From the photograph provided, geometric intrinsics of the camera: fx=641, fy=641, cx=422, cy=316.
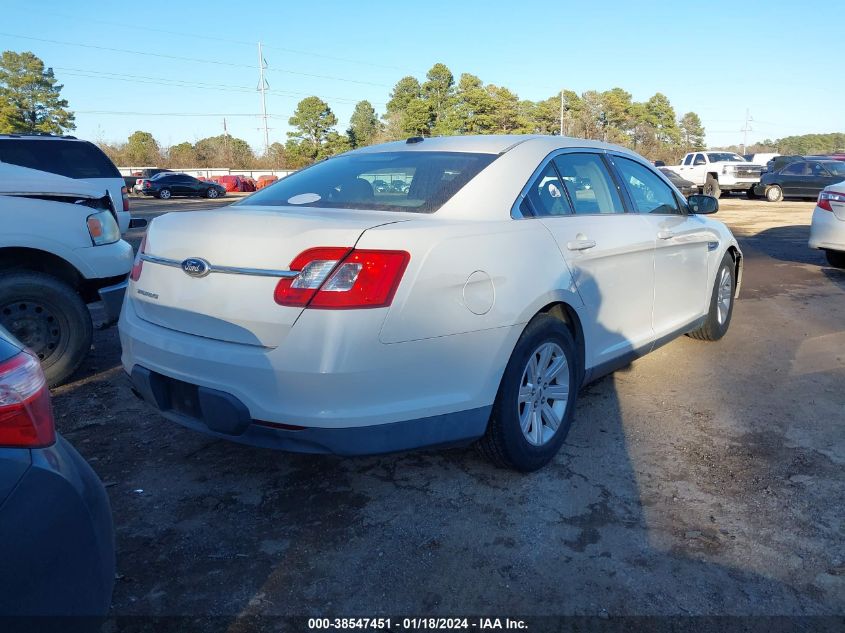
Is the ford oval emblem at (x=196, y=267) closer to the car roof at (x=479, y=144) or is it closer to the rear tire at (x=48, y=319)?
the car roof at (x=479, y=144)

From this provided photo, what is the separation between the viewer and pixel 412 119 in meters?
63.6

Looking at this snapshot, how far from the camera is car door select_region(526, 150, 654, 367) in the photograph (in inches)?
128

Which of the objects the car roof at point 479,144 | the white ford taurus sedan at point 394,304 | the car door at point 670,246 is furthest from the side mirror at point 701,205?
the white ford taurus sedan at point 394,304

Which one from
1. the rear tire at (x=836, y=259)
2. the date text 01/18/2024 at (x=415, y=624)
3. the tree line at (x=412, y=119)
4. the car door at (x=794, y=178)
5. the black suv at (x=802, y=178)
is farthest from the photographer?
the tree line at (x=412, y=119)

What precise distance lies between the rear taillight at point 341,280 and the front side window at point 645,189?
2.33 m

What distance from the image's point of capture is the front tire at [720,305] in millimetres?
5109

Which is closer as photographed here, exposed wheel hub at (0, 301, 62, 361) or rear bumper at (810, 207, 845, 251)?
exposed wheel hub at (0, 301, 62, 361)

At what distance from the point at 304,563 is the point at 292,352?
2.67 feet

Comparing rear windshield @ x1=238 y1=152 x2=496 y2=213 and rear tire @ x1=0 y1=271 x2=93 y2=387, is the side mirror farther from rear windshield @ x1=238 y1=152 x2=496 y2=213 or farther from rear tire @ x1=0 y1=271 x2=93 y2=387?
rear tire @ x1=0 y1=271 x2=93 y2=387

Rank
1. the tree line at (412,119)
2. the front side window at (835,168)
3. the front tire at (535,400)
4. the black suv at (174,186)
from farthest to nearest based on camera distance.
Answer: the tree line at (412,119), the black suv at (174,186), the front side window at (835,168), the front tire at (535,400)

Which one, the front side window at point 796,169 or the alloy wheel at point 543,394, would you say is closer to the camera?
the alloy wheel at point 543,394

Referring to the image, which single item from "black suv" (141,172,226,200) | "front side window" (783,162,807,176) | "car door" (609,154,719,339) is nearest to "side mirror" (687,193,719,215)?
"car door" (609,154,719,339)

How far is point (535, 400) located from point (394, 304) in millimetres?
1080

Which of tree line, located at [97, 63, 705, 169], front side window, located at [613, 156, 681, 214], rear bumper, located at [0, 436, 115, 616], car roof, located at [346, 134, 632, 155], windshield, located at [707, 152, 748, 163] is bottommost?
rear bumper, located at [0, 436, 115, 616]
